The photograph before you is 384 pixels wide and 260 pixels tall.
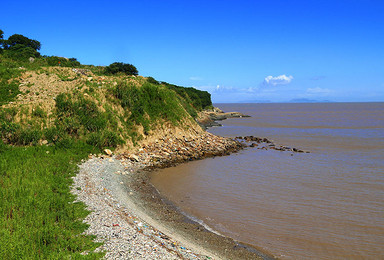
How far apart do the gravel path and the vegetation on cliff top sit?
557mm

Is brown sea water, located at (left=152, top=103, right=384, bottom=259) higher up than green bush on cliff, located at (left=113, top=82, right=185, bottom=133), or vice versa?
green bush on cliff, located at (left=113, top=82, right=185, bottom=133)

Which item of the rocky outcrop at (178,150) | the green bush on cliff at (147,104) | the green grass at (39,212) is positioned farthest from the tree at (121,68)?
the green grass at (39,212)

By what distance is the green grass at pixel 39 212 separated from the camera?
24.0 ft

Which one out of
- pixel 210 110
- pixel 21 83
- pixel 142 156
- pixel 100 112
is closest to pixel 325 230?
pixel 142 156

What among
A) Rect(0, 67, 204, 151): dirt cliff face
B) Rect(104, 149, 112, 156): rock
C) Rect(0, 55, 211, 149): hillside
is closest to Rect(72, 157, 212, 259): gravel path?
Rect(104, 149, 112, 156): rock

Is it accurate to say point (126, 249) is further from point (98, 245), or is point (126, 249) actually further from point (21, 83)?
point (21, 83)

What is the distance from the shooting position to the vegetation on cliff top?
8039 millimetres

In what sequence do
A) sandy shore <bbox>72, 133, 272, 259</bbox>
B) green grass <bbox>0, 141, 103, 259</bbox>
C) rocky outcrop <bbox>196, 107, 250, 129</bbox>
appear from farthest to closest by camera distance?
1. rocky outcrop <bbox>196, 107, 250, 129</bbox>
2. sandy shore <bbox>72, 133, 272, 259</bbox>
3. green grass <bbox>0, 141, 103, 259</bbox>

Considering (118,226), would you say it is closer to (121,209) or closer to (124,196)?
(121,209)

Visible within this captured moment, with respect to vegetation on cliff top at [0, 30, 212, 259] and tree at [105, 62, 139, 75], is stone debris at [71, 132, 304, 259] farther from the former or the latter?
tree at [105, 62, 139, 75]

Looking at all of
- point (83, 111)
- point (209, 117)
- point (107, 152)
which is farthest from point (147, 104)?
point (209, 117)

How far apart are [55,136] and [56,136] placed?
0.08 meters

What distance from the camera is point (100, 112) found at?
79.7ft

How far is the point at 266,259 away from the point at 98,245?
6.43m
